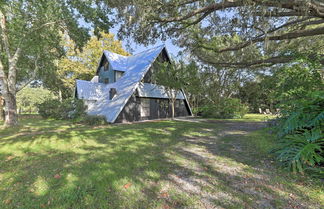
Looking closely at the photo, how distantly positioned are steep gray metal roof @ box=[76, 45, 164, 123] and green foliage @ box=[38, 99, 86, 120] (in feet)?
3.36

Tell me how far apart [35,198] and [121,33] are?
7294 mm

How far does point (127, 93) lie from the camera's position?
12.2 metres

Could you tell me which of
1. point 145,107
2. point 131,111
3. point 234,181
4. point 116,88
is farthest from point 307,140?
point 116,88

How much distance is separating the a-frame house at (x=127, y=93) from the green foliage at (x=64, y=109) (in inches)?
40.3

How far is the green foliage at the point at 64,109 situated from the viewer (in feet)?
41.9

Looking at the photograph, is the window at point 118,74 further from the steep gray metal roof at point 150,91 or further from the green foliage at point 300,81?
the green foliage at point 300,81

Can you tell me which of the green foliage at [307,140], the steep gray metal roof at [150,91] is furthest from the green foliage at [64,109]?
the green foliage at [307,140]

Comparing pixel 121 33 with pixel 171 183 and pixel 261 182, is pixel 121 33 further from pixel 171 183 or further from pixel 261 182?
pixel 261 182

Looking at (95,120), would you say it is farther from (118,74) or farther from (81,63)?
(81,63)

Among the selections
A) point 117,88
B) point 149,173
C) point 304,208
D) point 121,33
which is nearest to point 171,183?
point 149,173

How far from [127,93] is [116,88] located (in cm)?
237

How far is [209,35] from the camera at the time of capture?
30.9 ft

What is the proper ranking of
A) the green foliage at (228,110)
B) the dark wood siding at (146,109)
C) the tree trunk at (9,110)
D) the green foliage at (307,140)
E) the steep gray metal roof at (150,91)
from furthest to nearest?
the green foliage at (228,110) < the steep gray metal roof at (150,91) < the dark wood siding at (146,109) < the tree trunk at (9,110) < the green foliage at (307,140)

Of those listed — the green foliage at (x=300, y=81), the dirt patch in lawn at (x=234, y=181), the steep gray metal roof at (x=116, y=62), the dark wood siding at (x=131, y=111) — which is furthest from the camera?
the steep gray metal roof at (x=116, y=62)
